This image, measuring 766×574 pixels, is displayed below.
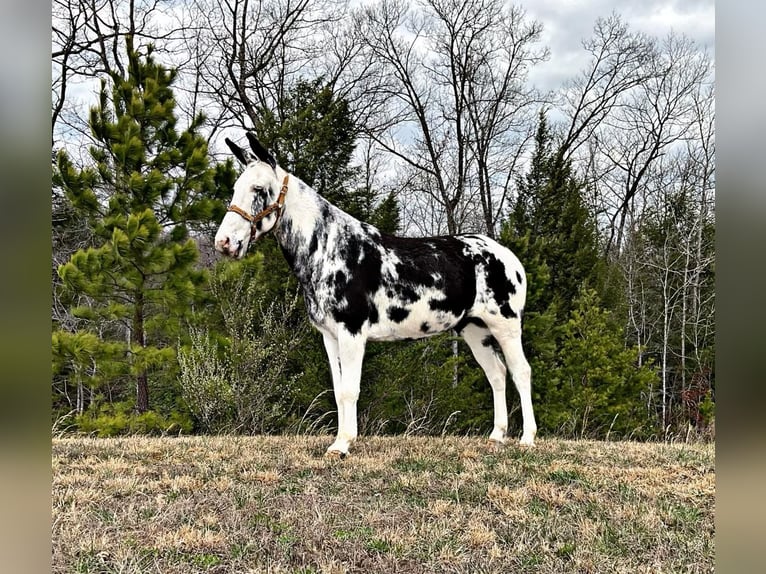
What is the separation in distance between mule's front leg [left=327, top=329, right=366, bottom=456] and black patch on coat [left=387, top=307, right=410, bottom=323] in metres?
0.35

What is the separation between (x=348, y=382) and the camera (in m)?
4.46

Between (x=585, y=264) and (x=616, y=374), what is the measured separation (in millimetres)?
3723

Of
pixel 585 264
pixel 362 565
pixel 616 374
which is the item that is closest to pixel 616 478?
pixel 362 565

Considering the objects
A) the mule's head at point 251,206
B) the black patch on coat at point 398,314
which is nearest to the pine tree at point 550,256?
the black patch on coat at point 398,314

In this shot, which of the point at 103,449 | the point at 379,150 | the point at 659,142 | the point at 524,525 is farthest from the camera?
the point at 659,142

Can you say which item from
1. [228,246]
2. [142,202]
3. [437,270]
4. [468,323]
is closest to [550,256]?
[468,323]

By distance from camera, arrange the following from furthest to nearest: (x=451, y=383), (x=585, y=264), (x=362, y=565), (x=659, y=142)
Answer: (x=659, y=142), (x=585, y=264), (x=451, y=383), (x=362, y=565)

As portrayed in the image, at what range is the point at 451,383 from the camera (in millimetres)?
9453

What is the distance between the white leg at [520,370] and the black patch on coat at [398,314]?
3.39ft

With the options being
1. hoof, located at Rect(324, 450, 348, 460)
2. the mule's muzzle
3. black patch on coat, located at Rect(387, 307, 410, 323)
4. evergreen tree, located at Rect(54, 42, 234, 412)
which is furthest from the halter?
evergreen tree, located at Rect(54, 42, 234, 412)

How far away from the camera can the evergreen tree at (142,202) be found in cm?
748

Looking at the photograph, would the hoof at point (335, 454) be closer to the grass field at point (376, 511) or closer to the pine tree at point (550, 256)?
the grass field at point (376, 511)
